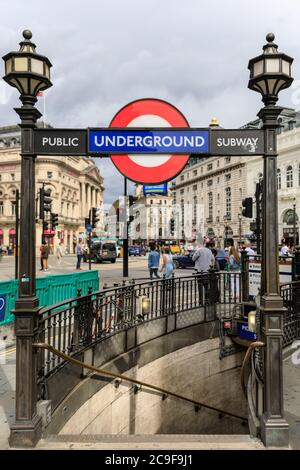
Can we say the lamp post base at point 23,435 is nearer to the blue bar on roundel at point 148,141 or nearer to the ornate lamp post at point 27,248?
the ornate lamp post at point 27,248

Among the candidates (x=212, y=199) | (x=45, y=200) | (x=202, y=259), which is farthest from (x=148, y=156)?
(x=212, y=199)

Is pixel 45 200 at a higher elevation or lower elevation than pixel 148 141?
higher

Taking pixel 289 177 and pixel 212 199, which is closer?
pixel 289 177

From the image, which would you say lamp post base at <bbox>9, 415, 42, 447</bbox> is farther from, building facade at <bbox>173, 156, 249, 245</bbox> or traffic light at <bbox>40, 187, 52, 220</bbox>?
building facade at <bbox>173, 156, 249, 245</bbox>

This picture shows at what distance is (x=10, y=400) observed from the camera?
5.05m

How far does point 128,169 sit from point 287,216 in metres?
60.0

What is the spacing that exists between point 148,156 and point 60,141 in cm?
100

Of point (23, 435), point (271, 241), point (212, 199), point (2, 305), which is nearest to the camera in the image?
point (23, 435)

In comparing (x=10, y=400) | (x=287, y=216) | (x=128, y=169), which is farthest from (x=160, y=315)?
(x=287, y=216)

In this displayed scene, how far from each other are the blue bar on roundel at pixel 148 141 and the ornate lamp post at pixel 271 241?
0.71 meters

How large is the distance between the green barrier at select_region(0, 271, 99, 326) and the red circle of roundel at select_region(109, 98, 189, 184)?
5024 millimetres

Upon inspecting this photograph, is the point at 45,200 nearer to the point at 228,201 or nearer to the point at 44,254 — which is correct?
the point at 44,254

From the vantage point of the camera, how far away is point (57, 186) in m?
82.0
